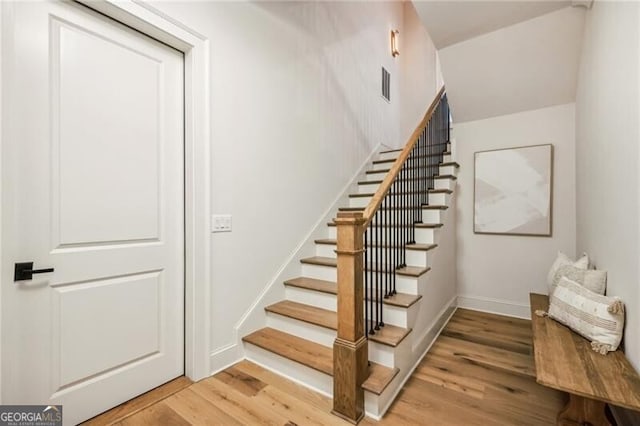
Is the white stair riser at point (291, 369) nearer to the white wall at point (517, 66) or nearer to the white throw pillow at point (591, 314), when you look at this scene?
the white throw pillow at point (591, 314)

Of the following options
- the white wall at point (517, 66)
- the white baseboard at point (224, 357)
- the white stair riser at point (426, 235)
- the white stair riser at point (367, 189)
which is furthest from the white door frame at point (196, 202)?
the white wall at point (517, 66)

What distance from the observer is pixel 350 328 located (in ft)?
5.46

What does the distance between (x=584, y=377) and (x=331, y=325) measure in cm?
134

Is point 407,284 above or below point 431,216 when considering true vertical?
below

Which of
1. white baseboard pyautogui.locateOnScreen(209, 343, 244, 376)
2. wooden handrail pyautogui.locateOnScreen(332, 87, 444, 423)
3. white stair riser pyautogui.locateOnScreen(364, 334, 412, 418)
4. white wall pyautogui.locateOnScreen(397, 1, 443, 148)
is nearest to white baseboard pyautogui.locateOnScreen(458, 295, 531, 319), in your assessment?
white stair riser pyautogui.locateOnScreen(364, 334, 412, 418)

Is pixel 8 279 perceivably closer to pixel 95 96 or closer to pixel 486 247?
pixel 95 96

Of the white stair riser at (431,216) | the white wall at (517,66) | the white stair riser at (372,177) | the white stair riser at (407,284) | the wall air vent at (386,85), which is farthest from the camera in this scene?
the wall air vent at (386,85)

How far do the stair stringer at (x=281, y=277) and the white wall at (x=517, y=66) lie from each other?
1631 mm

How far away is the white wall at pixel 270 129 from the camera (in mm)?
2162

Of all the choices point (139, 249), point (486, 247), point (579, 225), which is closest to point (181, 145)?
point (139, 249)

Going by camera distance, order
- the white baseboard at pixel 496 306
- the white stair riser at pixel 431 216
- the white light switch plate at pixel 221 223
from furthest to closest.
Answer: the white baseboard at pixel 496 306
the white stair riser at pixel 431 216
the white light switch plate at pixel 221 223

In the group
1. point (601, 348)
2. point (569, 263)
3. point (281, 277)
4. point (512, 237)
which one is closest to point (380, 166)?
point (512, 237)

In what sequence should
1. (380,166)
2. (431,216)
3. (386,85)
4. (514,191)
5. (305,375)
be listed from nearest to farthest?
(305,375), (431,216), (514,191), (380,166), (386,85)

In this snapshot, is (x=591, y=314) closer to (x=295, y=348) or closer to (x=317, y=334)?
(x=317, y=334)
